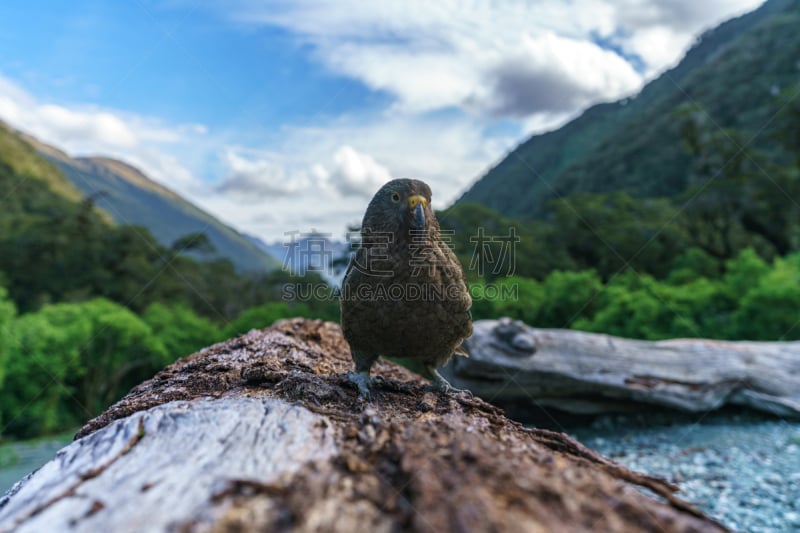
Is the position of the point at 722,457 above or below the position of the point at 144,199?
below

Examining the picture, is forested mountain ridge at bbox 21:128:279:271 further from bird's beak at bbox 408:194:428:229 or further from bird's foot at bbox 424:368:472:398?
bird's beak at bbox 408:194:428:229

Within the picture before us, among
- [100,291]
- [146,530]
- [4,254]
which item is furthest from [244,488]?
[4,254]

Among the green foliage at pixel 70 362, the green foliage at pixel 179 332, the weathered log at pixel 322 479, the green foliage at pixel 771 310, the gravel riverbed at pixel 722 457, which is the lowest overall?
the green foliage at pixel 70 362

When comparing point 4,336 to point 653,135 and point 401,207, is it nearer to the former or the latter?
point 401,207

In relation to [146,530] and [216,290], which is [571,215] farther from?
[146,530]

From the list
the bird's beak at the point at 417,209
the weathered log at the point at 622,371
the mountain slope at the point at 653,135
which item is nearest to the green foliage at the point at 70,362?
the weathered log at the point at 622,371

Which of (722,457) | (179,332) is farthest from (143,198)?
(722,457)

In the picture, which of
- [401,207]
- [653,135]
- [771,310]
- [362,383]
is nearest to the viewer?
[362,383]

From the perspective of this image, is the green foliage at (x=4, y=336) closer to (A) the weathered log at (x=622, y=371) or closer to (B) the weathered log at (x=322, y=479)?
(A) the weathered log at (x=622, y=371)
